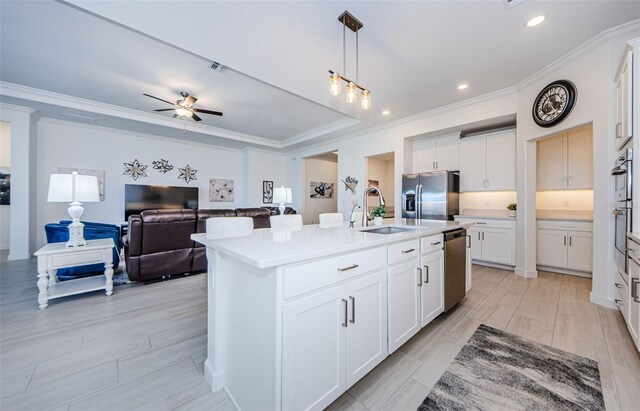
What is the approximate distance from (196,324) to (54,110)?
17.0ft

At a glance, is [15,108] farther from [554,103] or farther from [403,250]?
[554,103]

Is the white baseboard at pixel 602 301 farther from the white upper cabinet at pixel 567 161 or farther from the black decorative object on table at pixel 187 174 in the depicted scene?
the black decorative object on table at pixel 187 174

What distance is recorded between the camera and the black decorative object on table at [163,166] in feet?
19.9

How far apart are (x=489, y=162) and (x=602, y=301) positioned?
8.06 feet

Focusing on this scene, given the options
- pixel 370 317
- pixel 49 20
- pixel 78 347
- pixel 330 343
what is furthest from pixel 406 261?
pixel 49 20

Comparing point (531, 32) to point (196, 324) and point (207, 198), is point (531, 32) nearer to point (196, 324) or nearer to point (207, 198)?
point (196, 324)

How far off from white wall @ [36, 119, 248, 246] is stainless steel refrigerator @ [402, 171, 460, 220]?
5.34 m

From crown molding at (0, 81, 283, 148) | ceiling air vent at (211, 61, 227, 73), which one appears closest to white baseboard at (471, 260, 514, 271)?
ceiling air vent at (211, 61, 227, 73)

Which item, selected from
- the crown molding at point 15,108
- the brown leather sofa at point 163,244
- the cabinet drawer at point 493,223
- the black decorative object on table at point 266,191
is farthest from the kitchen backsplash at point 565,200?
the crown molding at point 15,108

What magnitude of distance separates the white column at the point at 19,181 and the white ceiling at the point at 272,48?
1.29 ft

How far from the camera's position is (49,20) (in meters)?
2.36

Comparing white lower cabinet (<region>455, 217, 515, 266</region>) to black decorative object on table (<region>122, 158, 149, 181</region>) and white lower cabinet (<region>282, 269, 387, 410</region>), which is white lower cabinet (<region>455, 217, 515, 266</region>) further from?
black decorative object on table (<region>122, 158, 149, 181</region>)

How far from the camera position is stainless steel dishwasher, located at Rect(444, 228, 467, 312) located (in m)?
2.20

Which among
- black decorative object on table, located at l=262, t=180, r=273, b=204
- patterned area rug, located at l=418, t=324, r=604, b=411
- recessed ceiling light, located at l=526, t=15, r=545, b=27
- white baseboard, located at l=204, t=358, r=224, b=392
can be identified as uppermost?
recessed ceiling light, located at l=526, t=15, r=545, b=27
